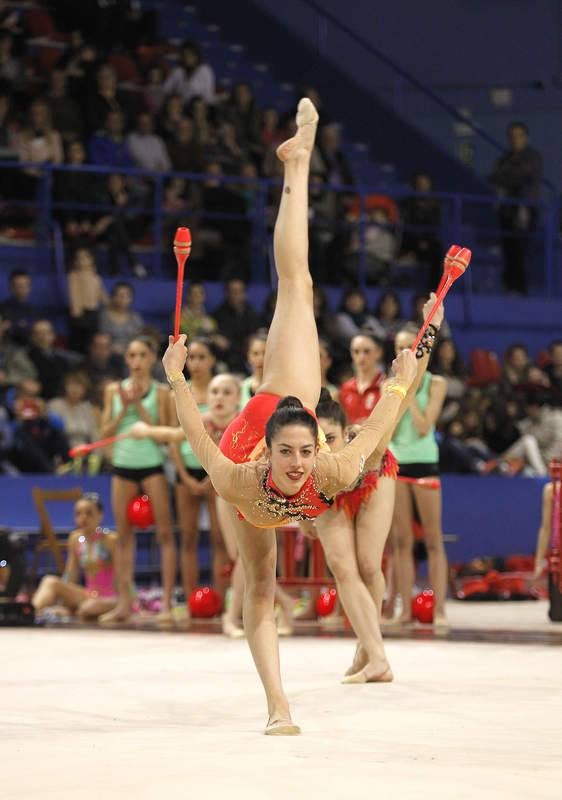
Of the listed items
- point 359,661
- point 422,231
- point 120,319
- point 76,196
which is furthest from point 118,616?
point 422,231

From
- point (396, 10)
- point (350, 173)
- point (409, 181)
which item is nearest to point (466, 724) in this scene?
point (350, 173)

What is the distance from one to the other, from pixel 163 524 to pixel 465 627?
1.86 meters

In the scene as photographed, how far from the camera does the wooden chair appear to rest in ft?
33.8

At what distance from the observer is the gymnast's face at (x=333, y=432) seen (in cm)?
639

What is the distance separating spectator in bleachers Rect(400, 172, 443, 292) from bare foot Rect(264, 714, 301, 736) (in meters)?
10.6

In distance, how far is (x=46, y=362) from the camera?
39.5ft

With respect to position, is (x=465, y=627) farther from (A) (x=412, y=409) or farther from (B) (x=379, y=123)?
(B) (x=379, y=123)

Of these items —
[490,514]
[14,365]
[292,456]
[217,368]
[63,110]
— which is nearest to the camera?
[292,456]

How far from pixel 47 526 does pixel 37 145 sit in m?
4.34

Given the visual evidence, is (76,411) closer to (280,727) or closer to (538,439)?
(538,439)

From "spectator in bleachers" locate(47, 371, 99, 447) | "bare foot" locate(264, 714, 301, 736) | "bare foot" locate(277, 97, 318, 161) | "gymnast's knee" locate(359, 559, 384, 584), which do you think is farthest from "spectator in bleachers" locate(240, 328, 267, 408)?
"bare foot" locate(264, 714, 301, 736)

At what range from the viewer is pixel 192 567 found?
9188 millimetres

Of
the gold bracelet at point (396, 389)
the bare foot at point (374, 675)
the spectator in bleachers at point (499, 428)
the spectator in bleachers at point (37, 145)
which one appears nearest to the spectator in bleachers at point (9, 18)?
the spectator in bleachers at point (37, 145)

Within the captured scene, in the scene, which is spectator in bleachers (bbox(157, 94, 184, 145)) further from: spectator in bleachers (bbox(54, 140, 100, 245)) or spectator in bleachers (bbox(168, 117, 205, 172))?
spectator in bleachers (bbox(54, 140, 100, 245))
